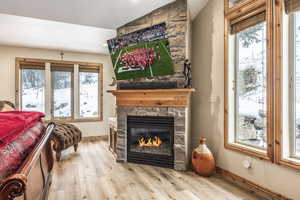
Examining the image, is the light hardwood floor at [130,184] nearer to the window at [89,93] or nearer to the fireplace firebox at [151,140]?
the fireplace firebox at [151,140]

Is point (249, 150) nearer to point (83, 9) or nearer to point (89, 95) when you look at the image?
point (83, 9)

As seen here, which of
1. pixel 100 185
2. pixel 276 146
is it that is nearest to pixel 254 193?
pixel 276 146

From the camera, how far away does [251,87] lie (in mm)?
2541

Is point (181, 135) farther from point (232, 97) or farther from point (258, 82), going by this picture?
point (258, 82)

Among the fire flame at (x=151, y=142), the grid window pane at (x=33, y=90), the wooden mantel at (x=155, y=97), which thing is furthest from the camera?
the grid window pane at (x=33, y=90)

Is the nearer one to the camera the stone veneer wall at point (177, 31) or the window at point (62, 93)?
the stone veneer wall at point (177, 31)

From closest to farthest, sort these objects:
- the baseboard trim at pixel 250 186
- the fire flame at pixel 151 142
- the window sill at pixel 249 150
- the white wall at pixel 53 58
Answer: the baseboard trim at pixel 250 186 → the window sill at pixel 249 150 → the fire flame at pixel 151 142 → the white wall at pixel 53 58

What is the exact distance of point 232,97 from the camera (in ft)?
9.12

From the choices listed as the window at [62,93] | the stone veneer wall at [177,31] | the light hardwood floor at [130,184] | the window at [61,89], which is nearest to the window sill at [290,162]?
the light hardwood floor at [130,184]

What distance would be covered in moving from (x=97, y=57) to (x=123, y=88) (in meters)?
2.54

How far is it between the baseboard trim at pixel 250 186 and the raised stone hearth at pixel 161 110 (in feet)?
2.05

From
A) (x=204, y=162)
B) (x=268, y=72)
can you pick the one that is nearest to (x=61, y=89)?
(x=204, y=162)

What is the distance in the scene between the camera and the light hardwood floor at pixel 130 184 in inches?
88.2

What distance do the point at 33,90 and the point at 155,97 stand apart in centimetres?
369
